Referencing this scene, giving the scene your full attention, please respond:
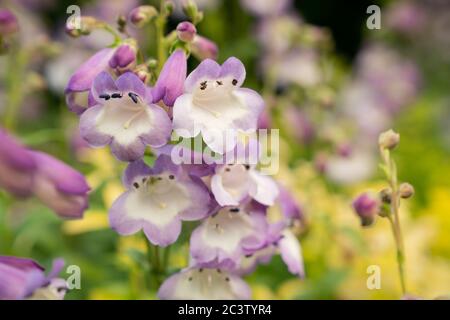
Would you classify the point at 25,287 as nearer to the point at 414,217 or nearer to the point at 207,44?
the point at 207,44

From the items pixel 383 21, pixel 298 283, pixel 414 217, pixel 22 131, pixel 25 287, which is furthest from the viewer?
→ pixel 383 21

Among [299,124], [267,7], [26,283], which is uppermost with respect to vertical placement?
[267,7]

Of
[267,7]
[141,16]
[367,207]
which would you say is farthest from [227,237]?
[267,7]

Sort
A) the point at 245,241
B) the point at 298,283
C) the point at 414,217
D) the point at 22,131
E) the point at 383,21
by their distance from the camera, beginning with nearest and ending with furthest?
the point at 245,241 → the point at 298,283 → the point at 414,217 → the point at 22,131 → the point at 383,21

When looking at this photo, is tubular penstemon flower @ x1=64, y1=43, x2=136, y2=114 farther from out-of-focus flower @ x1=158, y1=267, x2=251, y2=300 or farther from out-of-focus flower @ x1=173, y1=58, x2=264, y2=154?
out-of-focus flower @ x1=158, y1=267, x2=251, y2=300

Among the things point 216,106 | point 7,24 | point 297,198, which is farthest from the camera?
point 297,198

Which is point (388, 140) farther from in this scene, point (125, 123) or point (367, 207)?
point (125, 123)

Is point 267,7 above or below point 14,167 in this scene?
above

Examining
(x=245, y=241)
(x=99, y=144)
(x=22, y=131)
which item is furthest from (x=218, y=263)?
(x=22, y=131)
